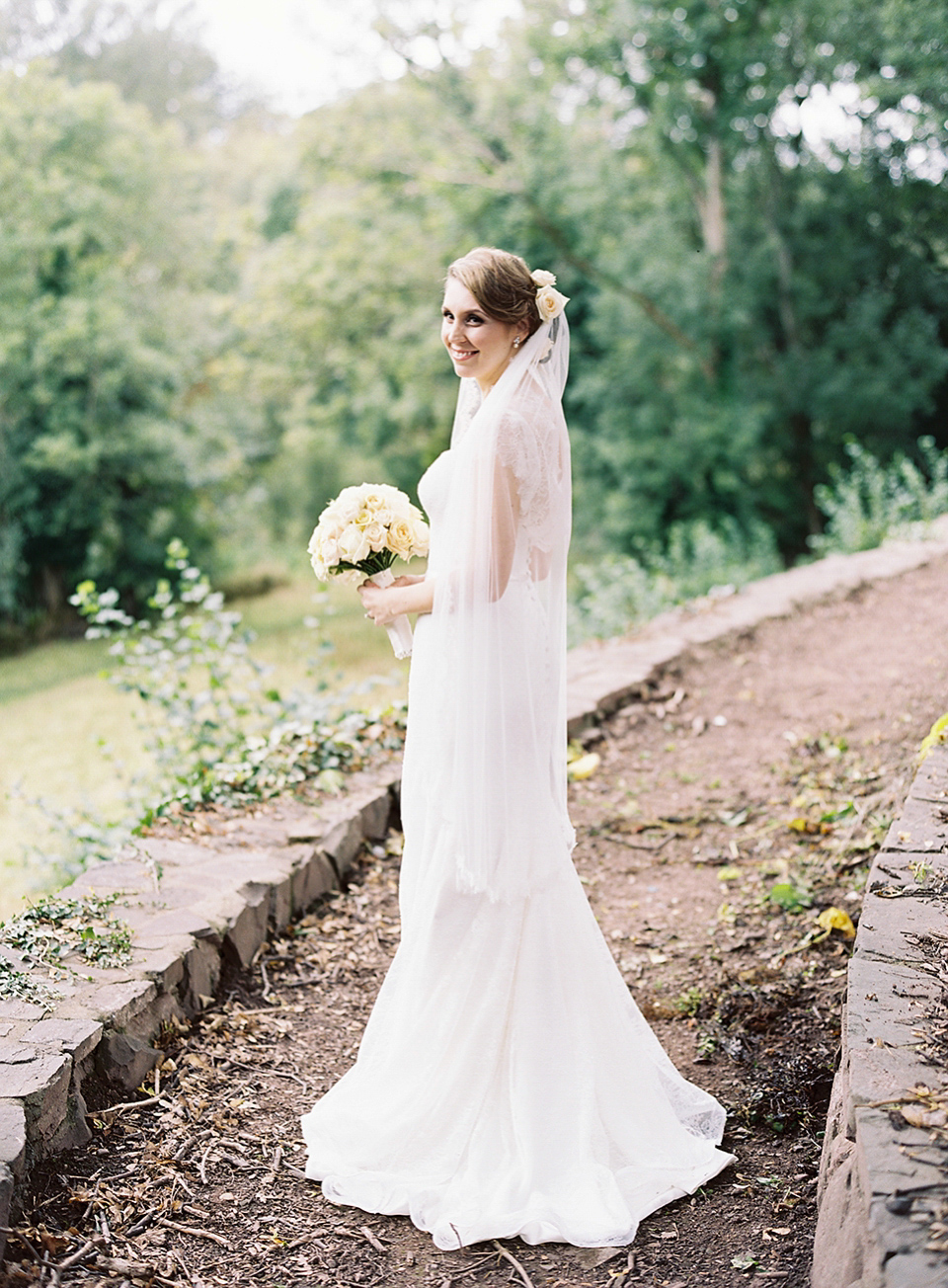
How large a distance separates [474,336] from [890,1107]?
2.03 meters

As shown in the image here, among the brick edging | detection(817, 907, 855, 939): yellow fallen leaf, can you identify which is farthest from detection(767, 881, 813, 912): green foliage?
the brick edging

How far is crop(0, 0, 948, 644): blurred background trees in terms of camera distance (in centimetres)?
1413

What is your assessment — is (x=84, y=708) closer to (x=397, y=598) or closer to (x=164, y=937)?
(x=164, y=937)

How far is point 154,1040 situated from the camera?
3359mm

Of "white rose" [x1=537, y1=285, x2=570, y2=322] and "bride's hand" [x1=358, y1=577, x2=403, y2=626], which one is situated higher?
"white rose" [x1=537, y1=285, x2=570, y2=322]

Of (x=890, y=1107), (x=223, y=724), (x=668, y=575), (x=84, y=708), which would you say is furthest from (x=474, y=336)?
(x=668, y=575)

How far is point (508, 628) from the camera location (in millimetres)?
2910

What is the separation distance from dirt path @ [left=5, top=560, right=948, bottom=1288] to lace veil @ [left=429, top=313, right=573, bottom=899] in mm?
935

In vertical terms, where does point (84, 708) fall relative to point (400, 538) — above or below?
below

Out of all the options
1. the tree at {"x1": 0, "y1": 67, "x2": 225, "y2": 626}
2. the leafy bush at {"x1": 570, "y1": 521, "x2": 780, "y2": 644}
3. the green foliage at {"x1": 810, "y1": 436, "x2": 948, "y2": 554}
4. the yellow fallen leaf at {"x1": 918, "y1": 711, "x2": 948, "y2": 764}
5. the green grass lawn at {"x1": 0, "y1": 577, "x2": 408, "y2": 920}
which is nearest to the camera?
the yellow fallen leaf at {"x1": 918, "y1": 711, "x2": 948, "y2": 764}

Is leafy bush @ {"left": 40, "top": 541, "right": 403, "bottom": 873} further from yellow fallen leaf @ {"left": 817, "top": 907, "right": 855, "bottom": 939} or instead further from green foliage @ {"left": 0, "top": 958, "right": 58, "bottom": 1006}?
yellow fallen leaf @ {"left": 817, "top": 907, "right": 855, "bottom": 939}

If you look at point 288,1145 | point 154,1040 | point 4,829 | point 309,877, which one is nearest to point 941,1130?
point 288,1145

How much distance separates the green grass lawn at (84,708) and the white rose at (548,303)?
2039 millimetres

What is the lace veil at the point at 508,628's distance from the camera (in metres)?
2.79
